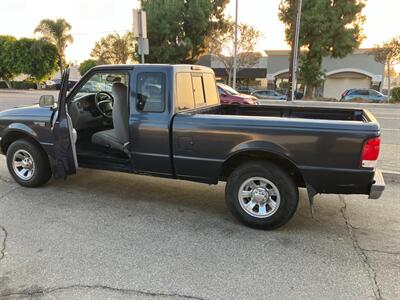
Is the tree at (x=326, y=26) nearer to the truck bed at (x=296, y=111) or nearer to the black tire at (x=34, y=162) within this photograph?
the truck bed at (x=296, y=111)

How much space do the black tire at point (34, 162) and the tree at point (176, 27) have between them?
79.5 ft

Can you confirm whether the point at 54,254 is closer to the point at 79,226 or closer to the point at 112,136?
the point at 79,226

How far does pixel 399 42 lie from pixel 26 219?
33.9m

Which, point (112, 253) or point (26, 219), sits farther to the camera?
point (26, 219)

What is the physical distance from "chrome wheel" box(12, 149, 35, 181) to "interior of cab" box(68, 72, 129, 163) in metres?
0.74

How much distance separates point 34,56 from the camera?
3991cm

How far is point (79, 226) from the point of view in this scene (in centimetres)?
408

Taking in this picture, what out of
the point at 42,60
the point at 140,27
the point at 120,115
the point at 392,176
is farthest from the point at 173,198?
the point at 42,60

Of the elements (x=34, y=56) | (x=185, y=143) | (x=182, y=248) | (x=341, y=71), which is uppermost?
(x=34, y=56)

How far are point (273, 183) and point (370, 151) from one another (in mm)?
1043

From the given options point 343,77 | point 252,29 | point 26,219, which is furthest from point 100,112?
point 343,77

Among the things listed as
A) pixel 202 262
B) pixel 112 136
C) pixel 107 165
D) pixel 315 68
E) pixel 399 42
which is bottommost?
pixel 202 262

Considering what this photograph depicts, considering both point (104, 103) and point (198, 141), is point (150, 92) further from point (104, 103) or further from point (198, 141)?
point (104, 103)

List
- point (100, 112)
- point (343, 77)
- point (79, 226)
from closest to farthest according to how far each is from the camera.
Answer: point (79, 226), point (100, 112), point (343, 77)
